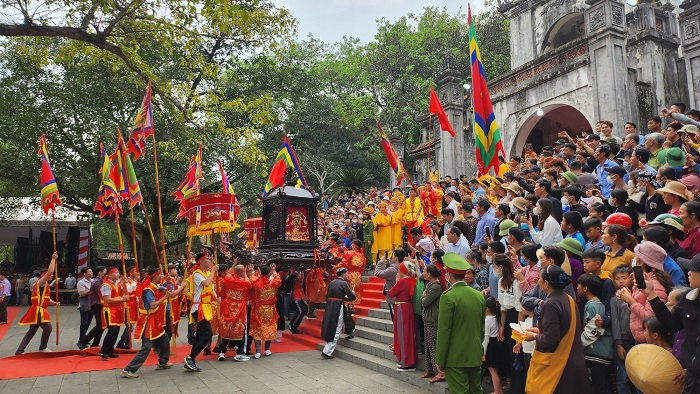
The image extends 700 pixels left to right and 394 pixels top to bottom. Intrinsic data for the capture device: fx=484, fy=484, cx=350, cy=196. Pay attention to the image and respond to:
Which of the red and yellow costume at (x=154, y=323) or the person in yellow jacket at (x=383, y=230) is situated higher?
the person in yellow jacket at (x=383, y=230)

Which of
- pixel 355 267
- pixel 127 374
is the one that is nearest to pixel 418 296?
pixel 355 267

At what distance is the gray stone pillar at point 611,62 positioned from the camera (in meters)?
12.9

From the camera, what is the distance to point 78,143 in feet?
58.6

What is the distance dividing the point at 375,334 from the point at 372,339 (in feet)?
0.56

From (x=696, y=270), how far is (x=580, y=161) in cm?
537

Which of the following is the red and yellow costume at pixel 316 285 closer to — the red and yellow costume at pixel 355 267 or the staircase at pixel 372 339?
the staircase at pixel 372 339

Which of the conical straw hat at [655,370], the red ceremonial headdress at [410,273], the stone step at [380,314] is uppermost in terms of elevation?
the red ceremonial headdress at [410,273]

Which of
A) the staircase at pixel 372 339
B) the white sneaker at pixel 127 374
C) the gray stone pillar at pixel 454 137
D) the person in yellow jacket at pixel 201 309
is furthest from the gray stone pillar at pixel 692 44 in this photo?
the white sneaker at pixel 127 374

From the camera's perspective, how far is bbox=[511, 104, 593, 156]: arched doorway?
1644 cm

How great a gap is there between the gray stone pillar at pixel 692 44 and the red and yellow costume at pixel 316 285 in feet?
35.4

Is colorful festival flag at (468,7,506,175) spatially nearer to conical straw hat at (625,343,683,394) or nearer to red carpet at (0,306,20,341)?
conical straw hat at (625,343,683,394)

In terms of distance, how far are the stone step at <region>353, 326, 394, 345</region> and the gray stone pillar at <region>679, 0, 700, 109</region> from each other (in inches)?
412

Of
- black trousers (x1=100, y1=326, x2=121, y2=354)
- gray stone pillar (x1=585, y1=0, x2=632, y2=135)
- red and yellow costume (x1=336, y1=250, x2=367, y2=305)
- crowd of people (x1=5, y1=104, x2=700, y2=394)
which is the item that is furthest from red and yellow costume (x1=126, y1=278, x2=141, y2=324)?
gray stone pillar (x1=585, y1=0, x2=632, y2=135)

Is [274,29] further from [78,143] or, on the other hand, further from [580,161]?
[78,143]
